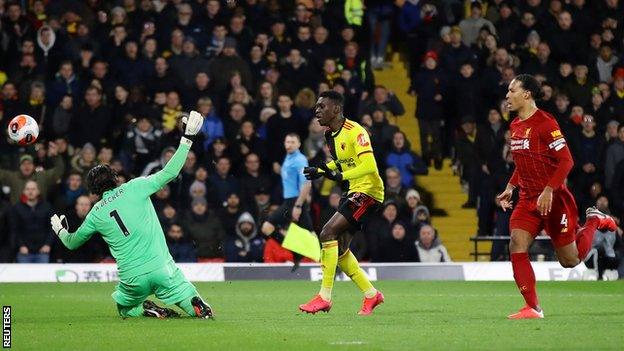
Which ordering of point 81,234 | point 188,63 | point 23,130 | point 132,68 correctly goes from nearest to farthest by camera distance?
point 81,234, point 23,130, point 132,68, point 188,63

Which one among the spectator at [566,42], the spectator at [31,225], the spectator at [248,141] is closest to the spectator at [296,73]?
the spectator at [248,141]

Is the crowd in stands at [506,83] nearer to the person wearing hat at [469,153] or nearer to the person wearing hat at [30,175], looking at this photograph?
the person wearing hat at [469,153]

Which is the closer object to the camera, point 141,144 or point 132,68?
point 141,144

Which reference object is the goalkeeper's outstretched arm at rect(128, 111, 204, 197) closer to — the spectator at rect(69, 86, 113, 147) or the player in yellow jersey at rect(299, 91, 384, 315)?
the player in yellow jersey at rect(299, 91, 384, 315)

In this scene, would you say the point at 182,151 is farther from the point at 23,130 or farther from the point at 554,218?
the point at 23,130

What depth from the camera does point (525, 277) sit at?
1353cm

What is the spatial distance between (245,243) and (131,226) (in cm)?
1021

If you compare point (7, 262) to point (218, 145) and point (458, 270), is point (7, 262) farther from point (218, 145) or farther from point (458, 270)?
point (458, 270)

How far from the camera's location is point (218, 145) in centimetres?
2453

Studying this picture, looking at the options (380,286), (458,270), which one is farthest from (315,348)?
(458,270)

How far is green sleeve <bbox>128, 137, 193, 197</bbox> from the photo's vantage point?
43.3 feet

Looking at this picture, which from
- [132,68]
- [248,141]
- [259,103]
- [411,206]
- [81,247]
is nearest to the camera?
[81,247]

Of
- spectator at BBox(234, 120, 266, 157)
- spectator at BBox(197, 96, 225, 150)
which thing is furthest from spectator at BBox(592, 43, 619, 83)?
spectator at BBox(197, 96, 225, 150)

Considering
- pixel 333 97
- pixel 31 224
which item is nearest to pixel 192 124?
pixel 333 97
